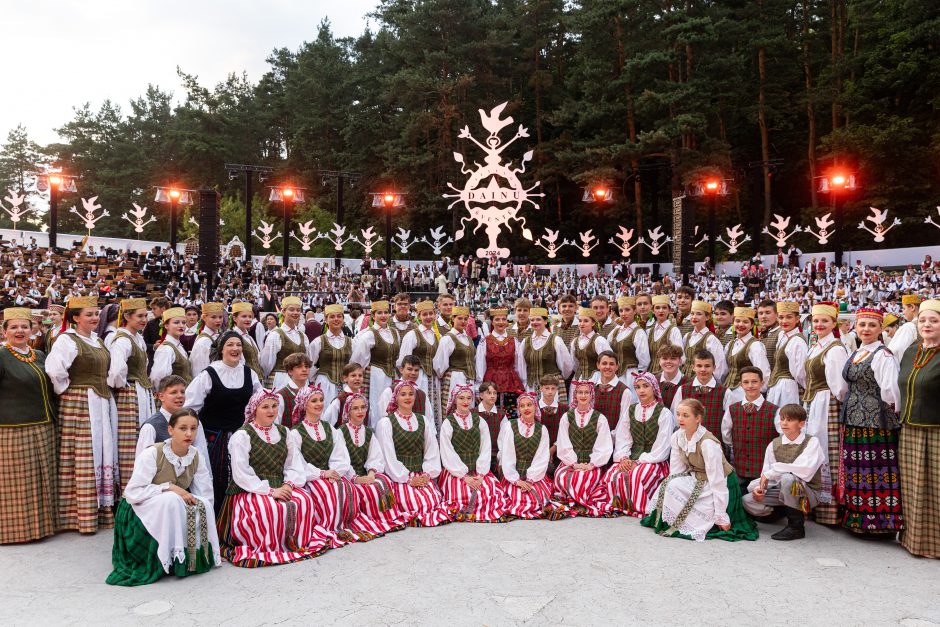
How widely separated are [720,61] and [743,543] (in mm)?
27233

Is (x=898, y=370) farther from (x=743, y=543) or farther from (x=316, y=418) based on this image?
(x=316, y=418)

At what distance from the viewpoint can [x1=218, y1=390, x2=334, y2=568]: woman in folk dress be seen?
400 cm

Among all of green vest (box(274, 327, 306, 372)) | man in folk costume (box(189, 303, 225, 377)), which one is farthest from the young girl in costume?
green vest (box(274, 327, 306, 372))

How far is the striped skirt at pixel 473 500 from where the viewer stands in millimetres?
4770

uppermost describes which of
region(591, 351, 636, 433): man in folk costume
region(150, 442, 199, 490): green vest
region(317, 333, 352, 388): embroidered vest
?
region(317, 333, 352, 388): embroidered vest

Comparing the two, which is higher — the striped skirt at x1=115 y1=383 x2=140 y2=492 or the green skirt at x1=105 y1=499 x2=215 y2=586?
the striped skirt at x1=115 y1=383 x2=140 y2=492

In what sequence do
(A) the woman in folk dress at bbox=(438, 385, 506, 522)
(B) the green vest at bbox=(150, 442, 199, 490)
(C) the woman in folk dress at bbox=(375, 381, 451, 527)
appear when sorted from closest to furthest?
(B) the green vest at bbox=(150, 442, 199, 490)
(C) the woman in folk dress at bbox=(375, 381, 451, 527)
(A) the woman in folk dress at bbox=(438, 385, 506, 522)

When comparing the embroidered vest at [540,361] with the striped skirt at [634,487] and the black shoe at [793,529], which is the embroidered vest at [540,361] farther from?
the black shoe at [793,529]

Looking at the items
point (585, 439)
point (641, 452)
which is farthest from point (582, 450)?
point (641, 452)

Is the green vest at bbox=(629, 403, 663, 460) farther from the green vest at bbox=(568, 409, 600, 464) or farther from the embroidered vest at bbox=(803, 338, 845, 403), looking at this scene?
the embroidered vest at bbox=(803, 338, 845, 403)

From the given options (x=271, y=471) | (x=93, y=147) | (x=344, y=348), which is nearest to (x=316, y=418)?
(x=271, y=471)

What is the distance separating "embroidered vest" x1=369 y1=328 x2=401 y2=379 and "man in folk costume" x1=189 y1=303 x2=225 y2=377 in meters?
1.35

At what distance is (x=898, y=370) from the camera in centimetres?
421

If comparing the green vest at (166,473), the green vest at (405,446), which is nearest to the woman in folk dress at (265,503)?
the green vest at (166,473)
